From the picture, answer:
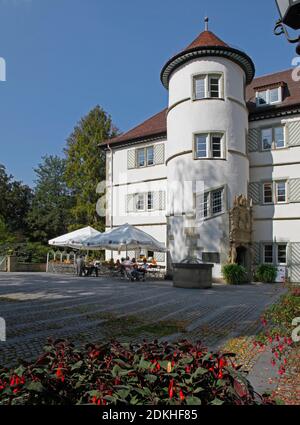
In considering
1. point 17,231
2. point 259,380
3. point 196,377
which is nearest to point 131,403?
point 196,377

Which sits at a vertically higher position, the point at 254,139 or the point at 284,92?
the point at 284,92

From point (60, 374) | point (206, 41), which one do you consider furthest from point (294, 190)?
point (60, 374)

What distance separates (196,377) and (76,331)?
594 cm

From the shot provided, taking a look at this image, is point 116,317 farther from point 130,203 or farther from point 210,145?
point 130,203

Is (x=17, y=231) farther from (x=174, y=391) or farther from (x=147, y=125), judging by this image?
(x=174, y=391)

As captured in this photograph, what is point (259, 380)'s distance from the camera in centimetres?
490

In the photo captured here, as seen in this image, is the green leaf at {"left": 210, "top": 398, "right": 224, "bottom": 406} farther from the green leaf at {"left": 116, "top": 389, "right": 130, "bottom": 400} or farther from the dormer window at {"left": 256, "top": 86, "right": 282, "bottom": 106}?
the dormer window at {"left": 256, "top": 86, "right": 282, "bottom": 106}

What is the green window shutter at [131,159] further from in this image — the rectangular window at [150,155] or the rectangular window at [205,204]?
the rectangular window at [205,204]

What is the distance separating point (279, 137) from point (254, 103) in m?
3.83

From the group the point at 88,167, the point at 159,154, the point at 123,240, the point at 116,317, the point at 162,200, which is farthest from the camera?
the point at 88,167

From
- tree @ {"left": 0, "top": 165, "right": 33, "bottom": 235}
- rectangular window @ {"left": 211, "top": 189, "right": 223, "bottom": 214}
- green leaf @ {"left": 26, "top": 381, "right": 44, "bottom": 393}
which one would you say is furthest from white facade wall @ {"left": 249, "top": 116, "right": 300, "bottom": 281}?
tree @ {"left": 0, "top": 165, "right": 33, "bottom": 235}

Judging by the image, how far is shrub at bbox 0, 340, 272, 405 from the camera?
2197mm

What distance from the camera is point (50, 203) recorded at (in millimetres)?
51062
